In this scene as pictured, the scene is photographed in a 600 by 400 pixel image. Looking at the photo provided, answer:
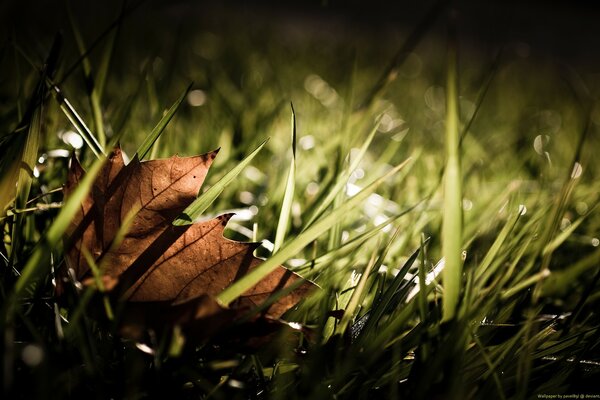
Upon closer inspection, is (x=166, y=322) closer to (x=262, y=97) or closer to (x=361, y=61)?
(x=262, y=97)

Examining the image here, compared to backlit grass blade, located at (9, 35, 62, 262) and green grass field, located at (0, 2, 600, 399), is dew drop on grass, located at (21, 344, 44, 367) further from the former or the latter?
backlit grass blade, located at (9, 35, 62, 262)

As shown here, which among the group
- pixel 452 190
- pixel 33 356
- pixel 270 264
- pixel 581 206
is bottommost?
pixel 33 356

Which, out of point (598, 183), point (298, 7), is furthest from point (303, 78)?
point (298, 7)

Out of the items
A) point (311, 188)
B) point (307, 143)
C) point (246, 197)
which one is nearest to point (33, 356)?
point (246, 197)

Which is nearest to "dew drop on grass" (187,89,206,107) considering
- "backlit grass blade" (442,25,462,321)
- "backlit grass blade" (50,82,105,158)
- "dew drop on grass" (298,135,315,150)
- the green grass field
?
the green grass field

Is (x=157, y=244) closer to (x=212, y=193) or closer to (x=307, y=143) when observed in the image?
(x=212, y=193)

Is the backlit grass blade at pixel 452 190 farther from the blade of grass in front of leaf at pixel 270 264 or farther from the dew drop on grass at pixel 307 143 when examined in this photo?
the dew drop on grass at pixel 307 143
